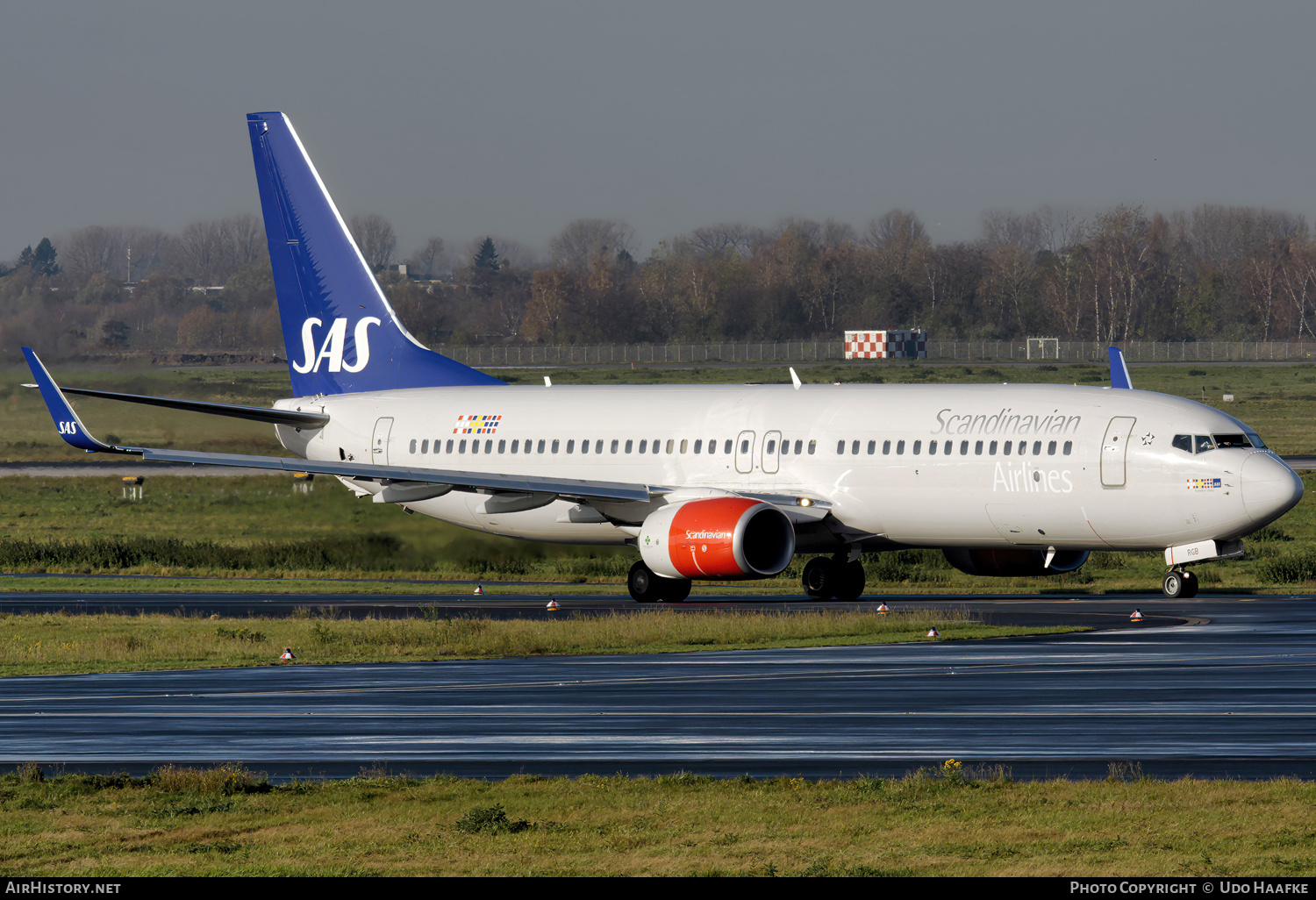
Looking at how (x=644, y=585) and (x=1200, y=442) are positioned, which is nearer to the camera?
(x=1200, y=442)

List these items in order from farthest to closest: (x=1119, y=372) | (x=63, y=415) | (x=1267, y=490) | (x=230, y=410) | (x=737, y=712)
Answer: (x=230, y=410) → (x=1119, y=372) → (x=63, y=415) → (x=1267, y=490) → (x=737, y=712)

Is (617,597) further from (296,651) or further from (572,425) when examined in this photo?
(296,651)

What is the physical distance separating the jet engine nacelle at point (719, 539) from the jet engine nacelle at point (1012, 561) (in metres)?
4.23

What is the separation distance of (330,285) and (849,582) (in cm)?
1644

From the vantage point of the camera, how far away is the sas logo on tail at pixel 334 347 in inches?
1938

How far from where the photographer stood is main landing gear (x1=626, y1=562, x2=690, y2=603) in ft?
136

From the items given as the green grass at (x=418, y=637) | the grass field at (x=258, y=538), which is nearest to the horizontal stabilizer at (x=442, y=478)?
the grass field at (x=258, y=538)

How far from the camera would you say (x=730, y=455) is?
136 ft

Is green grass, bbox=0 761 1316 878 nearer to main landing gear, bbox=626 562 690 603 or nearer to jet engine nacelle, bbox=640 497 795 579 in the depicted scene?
jet engine nacelle, bbox=640 497 795 579

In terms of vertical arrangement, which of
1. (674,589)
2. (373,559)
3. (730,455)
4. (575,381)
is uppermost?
(575,381)

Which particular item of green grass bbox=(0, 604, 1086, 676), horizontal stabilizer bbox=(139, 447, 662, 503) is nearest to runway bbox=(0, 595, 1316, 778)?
green grass bbox=(0, 604, 1086, 676)

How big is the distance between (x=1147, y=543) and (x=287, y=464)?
17937mm

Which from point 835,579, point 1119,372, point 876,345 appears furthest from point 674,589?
point 876,345

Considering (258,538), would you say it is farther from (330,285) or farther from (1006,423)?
(1006,423)
